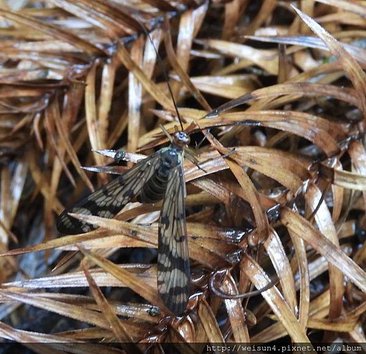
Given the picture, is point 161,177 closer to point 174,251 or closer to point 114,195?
point 114,195

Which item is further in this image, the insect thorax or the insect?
the insect thorax

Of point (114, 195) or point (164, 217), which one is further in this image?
point (114, 195)

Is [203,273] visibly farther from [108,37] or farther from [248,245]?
[108,37]

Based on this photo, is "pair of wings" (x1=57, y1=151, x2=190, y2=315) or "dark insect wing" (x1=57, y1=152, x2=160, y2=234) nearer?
"pair of wings" (x1=57, y1=151, x2=190, y2=315)

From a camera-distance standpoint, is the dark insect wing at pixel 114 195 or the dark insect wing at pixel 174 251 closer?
the dark insect wing at pixel 174 251

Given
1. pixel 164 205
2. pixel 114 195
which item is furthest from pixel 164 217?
pixel 114 195
